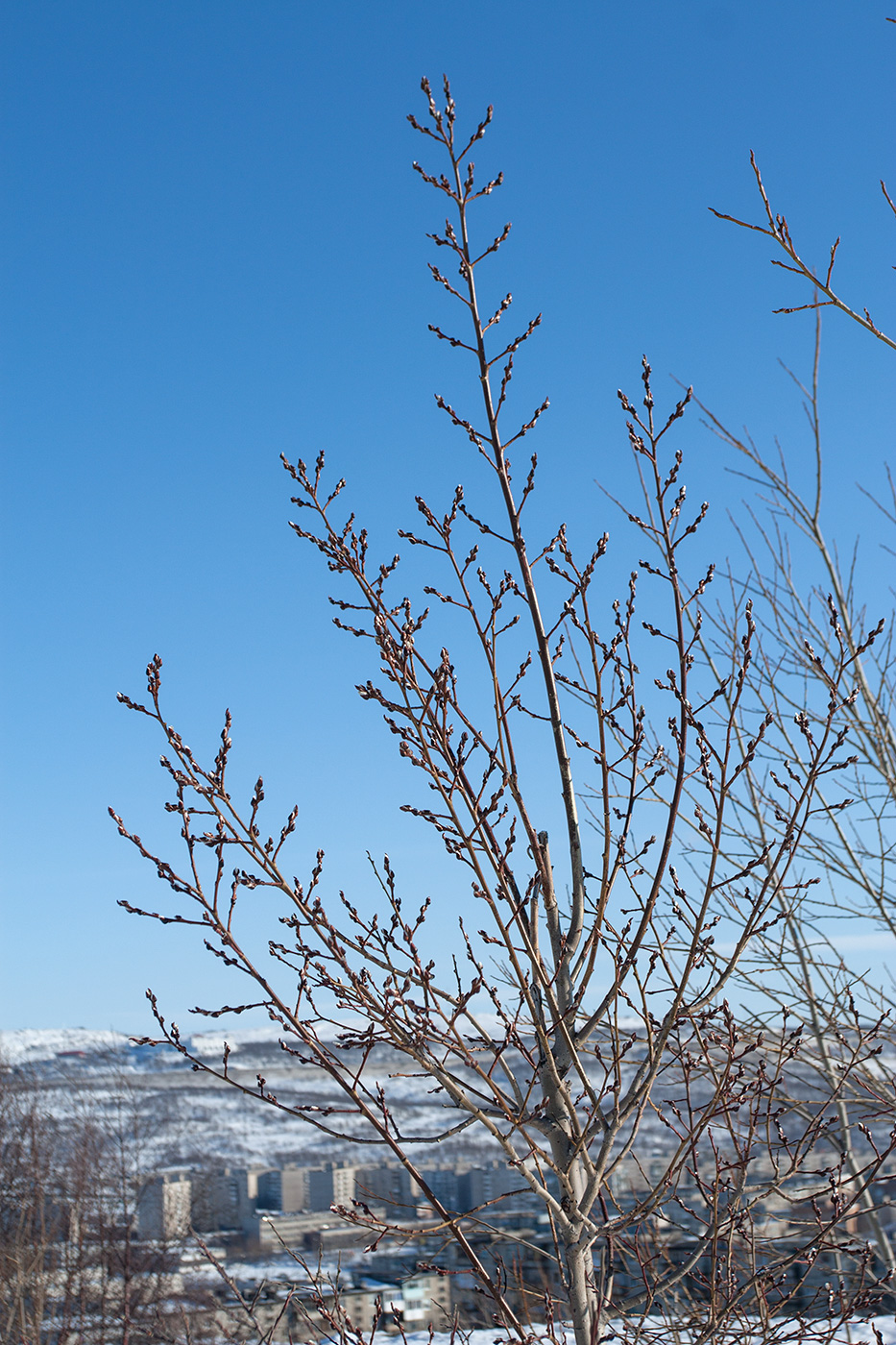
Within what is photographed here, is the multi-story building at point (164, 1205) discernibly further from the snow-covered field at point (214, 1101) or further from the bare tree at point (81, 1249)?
the snow-covered field at point (214, 1101)

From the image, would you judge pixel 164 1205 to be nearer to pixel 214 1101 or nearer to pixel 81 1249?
pixel 81 1249

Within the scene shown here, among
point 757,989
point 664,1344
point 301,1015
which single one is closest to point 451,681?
point 301,1015

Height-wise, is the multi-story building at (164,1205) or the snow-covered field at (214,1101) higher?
the multi-story building at (164,1205)

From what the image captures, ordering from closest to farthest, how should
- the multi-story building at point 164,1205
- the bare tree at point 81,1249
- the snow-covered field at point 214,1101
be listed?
the bare tree at point 81,1249, the multi-story building at point 164,1205, the snow-covered field at point 214,1101

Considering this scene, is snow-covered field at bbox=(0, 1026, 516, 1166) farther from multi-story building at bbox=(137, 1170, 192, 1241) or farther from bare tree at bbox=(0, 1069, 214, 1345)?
bare tree at bbox=(0, 1069, 214, 1345)

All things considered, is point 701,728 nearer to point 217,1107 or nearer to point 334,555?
point 334,555

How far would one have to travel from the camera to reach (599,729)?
6.66ft

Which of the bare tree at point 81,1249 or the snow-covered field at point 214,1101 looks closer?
the bare tree at point 81,1249

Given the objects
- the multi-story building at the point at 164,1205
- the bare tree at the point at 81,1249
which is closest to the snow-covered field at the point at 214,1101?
the multi-story building at the point at 164,1205

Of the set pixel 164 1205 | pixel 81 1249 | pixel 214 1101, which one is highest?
pixel 81 1249

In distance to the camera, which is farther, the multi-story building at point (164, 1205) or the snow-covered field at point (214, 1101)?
the snow-covered field at point (214, 1101)

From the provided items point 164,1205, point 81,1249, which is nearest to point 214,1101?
point 164,1205

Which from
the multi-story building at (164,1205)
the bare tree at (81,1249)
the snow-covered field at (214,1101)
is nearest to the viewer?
the bare tree at (81,1249)

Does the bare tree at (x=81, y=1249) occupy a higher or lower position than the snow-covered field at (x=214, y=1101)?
higher
